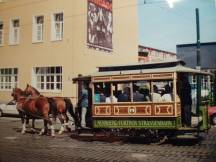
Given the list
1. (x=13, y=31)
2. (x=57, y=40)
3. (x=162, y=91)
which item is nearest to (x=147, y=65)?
(x=162, y=91)

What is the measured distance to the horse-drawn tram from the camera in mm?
12141

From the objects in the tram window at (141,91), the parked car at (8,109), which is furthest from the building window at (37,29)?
the tram window at (141,91)

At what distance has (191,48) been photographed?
138 ft

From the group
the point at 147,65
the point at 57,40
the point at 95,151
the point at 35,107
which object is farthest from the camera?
the point at 57,40

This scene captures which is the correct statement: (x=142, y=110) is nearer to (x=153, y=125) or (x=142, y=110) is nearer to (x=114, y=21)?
(x=153, y=125)

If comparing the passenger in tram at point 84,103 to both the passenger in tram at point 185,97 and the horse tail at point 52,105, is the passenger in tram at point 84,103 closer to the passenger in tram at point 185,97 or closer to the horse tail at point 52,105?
the horse tail at point 52,105

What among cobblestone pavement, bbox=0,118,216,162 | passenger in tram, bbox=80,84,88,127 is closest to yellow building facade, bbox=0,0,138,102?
passenger in tram, bbox=80,84,88,127

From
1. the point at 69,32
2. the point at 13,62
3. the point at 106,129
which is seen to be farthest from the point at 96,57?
the point at 106,129

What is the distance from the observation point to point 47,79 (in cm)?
2670

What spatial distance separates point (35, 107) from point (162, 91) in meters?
5.50

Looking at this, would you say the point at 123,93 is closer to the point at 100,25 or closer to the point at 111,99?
the point at 111,99

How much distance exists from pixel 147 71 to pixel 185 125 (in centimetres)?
222

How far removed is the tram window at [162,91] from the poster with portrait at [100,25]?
1371 cm

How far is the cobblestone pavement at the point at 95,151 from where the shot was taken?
32.4ft
